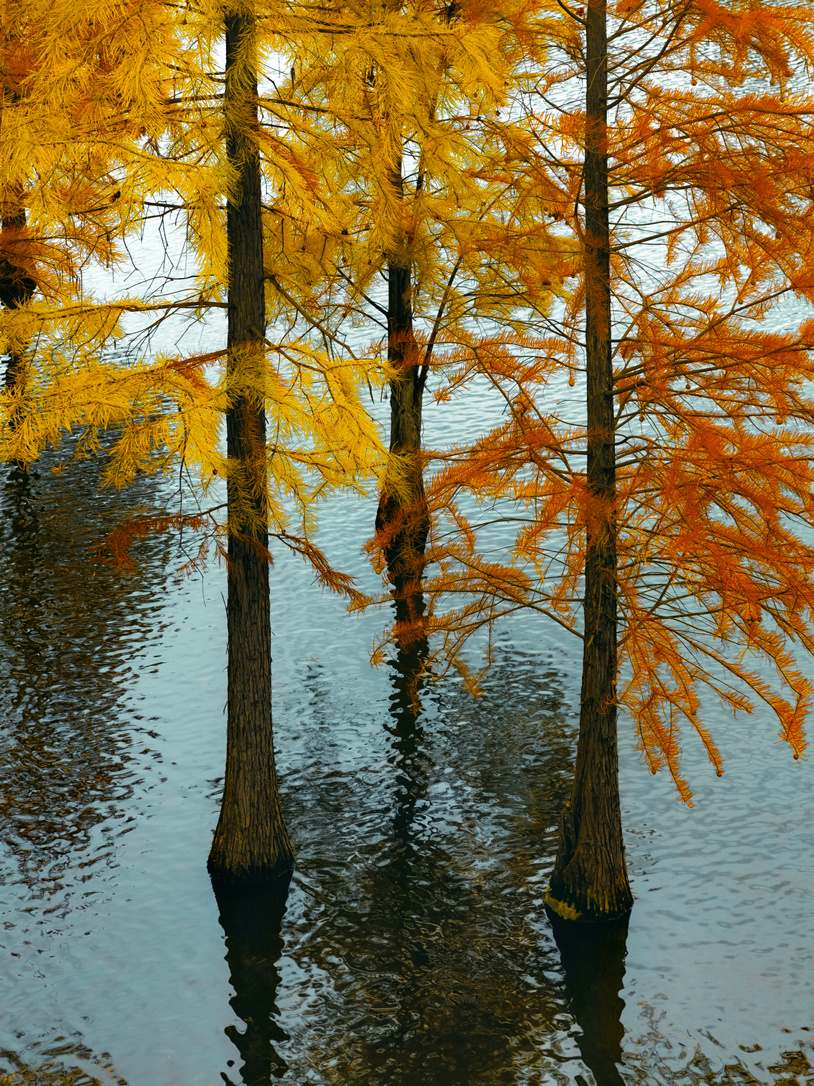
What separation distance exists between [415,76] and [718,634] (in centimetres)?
469

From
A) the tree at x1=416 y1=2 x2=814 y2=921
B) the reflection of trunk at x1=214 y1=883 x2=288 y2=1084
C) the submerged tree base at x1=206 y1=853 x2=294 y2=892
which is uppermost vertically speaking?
the tree at x1=416 y1=2 x2=814 y2=921

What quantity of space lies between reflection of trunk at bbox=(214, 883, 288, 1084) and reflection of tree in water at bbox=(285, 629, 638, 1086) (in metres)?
0.22

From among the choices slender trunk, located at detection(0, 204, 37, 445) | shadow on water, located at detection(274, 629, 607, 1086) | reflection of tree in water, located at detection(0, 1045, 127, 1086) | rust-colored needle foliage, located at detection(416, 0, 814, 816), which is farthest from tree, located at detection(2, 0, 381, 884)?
reflection of tree in water, located at detection(0, 1045, 127, 1086)

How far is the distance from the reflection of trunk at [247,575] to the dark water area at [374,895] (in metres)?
0.50

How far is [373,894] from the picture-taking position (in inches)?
376

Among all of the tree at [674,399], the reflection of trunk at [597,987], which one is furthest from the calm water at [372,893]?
the tree at [674,399]

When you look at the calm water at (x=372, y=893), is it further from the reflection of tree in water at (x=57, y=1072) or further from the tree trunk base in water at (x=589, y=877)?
the tree trunk base in water at (x=589, y=877)

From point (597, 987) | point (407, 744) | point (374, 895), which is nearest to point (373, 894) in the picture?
point (374, 895)

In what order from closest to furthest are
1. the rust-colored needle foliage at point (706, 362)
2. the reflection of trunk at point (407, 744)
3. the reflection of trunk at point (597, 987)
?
the rust-colored needle foliage at point (706, 362) → the reflection of trunk at point (597, 987) → the reflection of trunk at point (407, 744)

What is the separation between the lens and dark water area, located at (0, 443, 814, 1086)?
7738 millimetres

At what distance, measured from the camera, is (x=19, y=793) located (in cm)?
1107

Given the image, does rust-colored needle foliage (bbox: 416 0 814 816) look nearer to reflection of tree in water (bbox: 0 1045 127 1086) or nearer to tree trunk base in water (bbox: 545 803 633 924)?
tree trunk base in water (bbox: 545 803 633 924)

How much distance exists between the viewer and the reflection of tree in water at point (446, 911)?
25.4 ft

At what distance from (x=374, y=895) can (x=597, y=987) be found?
2.18 meters
